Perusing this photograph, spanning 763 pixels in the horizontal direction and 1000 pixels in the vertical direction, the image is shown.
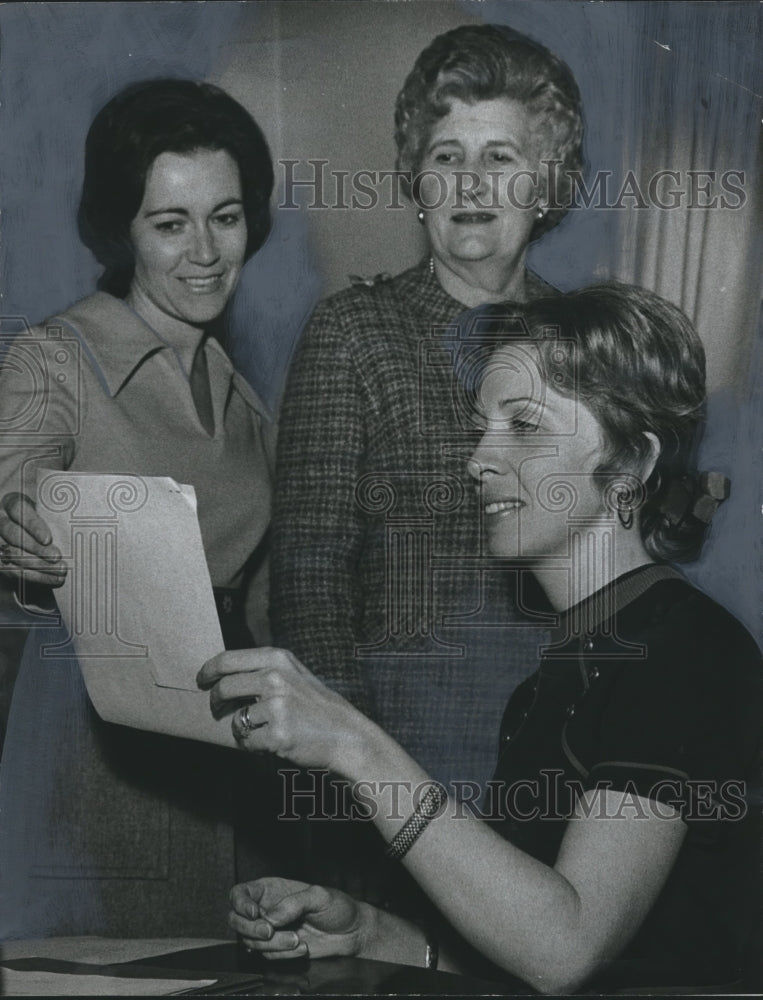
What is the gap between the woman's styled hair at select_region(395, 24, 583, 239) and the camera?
2141mm

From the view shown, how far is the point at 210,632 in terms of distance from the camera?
2102 mm

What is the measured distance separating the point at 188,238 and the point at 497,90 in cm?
57

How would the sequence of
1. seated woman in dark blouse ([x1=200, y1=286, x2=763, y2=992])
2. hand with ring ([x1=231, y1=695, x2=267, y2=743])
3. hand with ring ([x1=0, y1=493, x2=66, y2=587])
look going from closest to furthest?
seated woman in dark blouse ([x1=200, y1=286, x2=763, y2=992]), hand with ring ([x1=231, y1=695, x2=267, y2=743]), hand with ring ([x1=0, y1=493, x2=66, y2=587])

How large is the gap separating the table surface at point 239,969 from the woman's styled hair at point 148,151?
1.08m

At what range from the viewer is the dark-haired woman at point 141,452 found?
2.12m

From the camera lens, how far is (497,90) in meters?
2.14

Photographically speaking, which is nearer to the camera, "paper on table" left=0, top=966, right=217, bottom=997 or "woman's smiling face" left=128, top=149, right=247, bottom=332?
"paper on table" left=0, top=966, right=217, bottom=997

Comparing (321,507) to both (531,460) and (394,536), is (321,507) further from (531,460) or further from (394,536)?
(531,460)

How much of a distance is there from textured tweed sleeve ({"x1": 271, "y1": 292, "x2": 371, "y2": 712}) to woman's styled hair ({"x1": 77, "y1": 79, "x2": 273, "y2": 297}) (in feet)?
0.78

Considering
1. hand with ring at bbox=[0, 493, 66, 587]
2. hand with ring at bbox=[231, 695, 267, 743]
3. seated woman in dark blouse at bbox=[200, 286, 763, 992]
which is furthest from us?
hand with ring at bbox=[0, 493, 66, 587]

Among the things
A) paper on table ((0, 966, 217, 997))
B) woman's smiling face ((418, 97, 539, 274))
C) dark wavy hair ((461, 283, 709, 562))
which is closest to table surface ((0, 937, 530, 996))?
paper on table ((0, 966, 217, 997))

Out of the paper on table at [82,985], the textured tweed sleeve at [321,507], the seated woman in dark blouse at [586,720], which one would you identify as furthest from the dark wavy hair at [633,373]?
the paper on table at [82,985]

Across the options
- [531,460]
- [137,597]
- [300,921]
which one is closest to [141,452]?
[137,597]

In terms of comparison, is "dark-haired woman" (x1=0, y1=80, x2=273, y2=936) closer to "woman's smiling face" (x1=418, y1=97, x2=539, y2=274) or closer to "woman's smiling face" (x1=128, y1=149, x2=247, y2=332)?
"woman's smiling face" (x1=128, y1=149, x2=247, y2=332)
